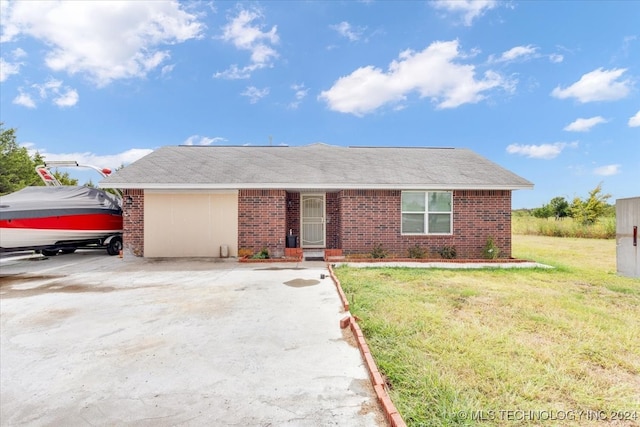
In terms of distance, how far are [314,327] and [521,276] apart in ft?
22.0

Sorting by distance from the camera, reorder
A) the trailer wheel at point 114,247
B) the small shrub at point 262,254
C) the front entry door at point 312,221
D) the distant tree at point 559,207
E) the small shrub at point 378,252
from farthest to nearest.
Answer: the distant tree at point 559,207 < the trailer wheel at point 114,247 < the front entry door at point 312,221 < the small shrub at point 378,252 < the small shrub at point 262,254

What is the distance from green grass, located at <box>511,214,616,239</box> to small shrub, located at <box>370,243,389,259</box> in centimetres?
1683

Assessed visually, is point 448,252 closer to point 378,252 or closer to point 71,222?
point 378,252

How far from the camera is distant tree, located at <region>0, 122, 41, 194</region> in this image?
82.4 feet

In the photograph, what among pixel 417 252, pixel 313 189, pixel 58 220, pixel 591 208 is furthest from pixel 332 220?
pixel 591 208

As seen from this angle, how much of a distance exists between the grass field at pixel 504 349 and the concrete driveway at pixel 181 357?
0.50 meters

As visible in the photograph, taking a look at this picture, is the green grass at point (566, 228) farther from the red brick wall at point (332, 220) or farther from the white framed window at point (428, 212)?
the red brick wall at point (332, 220)

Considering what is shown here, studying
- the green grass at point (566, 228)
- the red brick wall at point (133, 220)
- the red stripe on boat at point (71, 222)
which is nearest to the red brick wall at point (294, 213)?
the red brick wall at point (133, 220)

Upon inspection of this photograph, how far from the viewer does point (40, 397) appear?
303cm

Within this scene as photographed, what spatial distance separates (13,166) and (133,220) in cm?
2462

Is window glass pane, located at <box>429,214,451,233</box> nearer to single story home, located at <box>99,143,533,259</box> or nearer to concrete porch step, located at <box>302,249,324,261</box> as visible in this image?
single story home, located at <box>99,143,533,259</box>

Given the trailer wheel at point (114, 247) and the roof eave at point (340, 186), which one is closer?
the roof eave at point (340, 186)

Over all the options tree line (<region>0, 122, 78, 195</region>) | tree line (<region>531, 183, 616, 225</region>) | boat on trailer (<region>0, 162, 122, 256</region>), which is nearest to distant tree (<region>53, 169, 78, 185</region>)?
tree line (<region>0, 122, 78, 195</region>)

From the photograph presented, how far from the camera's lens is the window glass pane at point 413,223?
37.8ft
